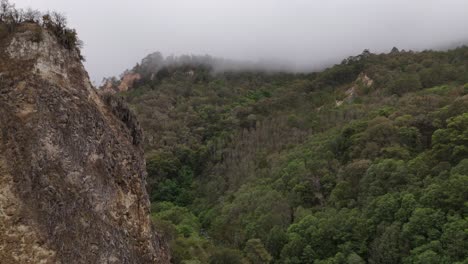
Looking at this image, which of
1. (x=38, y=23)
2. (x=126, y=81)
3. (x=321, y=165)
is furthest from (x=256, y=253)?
(x=126, y=81)

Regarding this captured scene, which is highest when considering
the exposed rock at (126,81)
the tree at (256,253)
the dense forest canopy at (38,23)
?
the dense forest canopy at (38,23)

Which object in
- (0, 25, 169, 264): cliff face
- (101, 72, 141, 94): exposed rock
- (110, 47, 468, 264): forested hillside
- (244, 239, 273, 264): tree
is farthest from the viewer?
(101, 72, 141, 94): exposed rock

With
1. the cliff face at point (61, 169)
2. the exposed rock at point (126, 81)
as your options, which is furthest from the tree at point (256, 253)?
the exposed rock at point (126, 81)

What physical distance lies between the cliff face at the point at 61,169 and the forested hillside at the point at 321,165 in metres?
20.7

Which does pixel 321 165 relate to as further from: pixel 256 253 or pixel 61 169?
pixel 61 169

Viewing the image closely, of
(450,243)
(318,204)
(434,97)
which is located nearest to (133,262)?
(450,243)

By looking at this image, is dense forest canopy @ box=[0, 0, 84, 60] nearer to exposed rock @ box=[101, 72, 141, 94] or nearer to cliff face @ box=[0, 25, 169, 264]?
cliff face @ box=[0, 25, 169, 264]

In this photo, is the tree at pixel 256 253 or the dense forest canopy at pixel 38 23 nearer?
the dense forest canopy at pixel 38 23

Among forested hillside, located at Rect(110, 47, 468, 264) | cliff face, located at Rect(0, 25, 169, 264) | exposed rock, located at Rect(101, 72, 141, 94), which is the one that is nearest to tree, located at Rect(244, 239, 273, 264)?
forested hillside, located at Rect(110, 47, 468, 264)

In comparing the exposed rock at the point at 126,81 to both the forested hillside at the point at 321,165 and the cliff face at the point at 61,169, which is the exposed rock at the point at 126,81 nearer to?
the forested hillside at the point at 321,165

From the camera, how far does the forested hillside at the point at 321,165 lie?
38.1 metres

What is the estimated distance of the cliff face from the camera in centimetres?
1450

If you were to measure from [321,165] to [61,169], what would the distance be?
39.8 meters

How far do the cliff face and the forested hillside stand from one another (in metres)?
20.7
